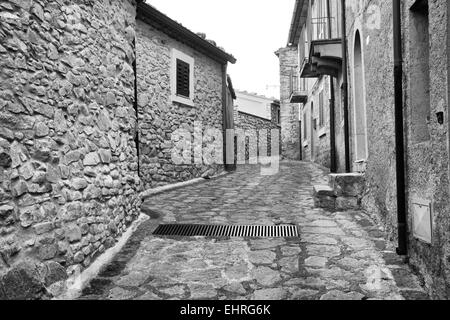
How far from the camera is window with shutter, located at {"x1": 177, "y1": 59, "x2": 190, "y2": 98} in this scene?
29.7 feet

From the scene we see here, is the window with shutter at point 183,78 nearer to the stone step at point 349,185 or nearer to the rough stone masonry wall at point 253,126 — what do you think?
the stone step at point 349,185

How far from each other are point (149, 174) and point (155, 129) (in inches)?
40.4

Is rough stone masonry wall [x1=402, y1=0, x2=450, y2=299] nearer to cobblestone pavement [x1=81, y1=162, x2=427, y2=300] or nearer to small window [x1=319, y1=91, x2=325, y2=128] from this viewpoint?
cobblestone pavement [x1=81, y1=162, x2=427, y2=300]

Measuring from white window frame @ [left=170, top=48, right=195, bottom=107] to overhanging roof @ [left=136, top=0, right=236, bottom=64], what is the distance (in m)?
0.36

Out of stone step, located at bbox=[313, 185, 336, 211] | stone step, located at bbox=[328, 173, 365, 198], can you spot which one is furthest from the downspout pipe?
stone step, located at bbox=[313, 185, 336, 211]

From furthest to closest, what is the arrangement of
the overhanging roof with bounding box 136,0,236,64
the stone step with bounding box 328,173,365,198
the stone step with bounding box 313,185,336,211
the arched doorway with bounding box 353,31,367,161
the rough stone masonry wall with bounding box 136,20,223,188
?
the rough stone masonry wall with bounding box 136,20,223,188
the overhanging roof with bounding box 136,0,236,64
the arched doorway with bounding box 353,31,367,161
the stone step with bounding box 313,185,336,211
the stone step with bounding box 328,173,365,198

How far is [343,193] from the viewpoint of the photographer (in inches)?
213

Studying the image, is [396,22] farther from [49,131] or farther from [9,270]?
[9,270]

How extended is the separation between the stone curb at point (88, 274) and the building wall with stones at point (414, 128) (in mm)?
2803

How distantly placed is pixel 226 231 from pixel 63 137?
2310 mm

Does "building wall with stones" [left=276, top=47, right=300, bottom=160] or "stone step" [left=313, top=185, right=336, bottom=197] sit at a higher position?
"building wall with stones" [left=276, top=47, right=300, bottom=160]

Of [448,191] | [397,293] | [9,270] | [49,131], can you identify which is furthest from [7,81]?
[397,293]

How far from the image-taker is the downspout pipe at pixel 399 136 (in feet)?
11.1

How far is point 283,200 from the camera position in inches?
260
